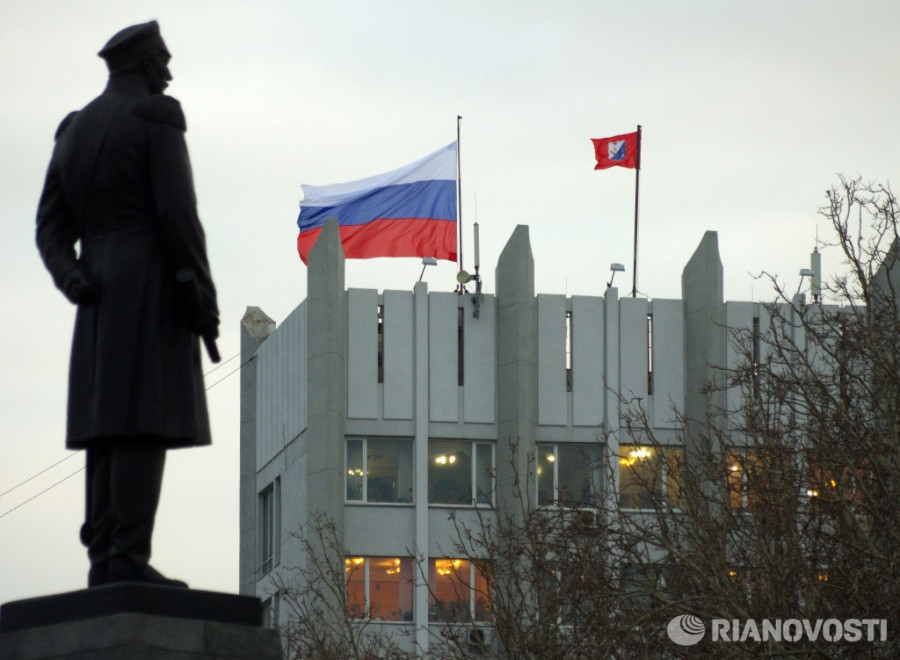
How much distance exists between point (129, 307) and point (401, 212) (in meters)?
40.8

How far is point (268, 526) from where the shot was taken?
56.1m

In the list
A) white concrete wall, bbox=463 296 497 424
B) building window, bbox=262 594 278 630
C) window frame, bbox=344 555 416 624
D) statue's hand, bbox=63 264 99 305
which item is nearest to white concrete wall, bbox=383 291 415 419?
white concrete wall, bbox=463 296 497 424

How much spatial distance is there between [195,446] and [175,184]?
146 centimetres

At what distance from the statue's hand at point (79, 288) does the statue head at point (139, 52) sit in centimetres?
123

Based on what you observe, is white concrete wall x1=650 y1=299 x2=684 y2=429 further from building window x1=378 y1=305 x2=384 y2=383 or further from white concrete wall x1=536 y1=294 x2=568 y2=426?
building window x1=378 y1=305 x2=384 y2=383

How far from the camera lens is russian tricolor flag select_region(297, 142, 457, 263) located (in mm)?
51219

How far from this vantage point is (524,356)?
2087 inches

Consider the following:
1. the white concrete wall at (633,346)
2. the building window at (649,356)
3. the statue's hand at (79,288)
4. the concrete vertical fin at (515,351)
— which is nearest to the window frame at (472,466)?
Result: the concrete vertical fin at (515,351)

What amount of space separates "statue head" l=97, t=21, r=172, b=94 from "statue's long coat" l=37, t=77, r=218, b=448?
0.73 feet

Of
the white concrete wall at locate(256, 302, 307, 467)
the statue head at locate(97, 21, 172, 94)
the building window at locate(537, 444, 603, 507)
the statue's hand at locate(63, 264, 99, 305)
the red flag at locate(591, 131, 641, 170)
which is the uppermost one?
the red flag at locate(591, 131, 641, 170)

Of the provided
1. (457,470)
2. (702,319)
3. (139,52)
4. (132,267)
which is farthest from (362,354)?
(132,267)

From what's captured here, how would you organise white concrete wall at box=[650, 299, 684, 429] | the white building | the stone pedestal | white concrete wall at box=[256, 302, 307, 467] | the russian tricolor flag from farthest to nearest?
white concrete wall at box=[650, 299, 684, 429] → white concrete wall at box=[256, 302, 307, 467] → the white building → the russian tricolor flag → the stone pedestal

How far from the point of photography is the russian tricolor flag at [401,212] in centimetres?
5122

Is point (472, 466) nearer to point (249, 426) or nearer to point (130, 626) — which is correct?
point (249, 426)
